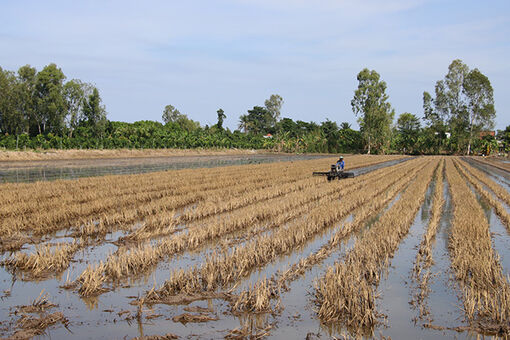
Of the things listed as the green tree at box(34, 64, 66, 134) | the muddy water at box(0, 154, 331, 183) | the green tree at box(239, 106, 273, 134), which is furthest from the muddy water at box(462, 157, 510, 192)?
the green tree at box(239, 106, 273, 134)

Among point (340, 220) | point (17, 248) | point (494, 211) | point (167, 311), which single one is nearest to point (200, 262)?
point (167, 311)

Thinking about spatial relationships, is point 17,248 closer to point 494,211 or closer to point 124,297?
point 124,297

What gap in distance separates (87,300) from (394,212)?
7.85 meters

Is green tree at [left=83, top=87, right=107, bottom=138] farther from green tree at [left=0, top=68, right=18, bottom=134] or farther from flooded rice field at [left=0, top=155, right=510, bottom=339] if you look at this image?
flooded rice field at [left=0, top=155, right=510, bottom=339]

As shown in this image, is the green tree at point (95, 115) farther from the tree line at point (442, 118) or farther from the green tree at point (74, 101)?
the tree line at point (442, 118)

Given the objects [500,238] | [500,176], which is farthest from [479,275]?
[500,176]

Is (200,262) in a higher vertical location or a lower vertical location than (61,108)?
lower

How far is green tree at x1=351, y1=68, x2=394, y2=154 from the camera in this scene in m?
68.5

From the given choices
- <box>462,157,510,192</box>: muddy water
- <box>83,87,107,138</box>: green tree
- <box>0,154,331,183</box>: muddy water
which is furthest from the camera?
<box>83,87,107,138</box>: green tree

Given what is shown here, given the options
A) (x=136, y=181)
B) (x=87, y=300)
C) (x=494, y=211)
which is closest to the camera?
(x=87, y=300)

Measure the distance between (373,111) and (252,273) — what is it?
219 feet

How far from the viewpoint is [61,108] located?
59344 mm

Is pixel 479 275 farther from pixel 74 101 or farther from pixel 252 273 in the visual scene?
pixel 74 101

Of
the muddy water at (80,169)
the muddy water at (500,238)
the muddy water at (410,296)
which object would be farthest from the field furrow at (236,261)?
the muddy water at (80,169)
